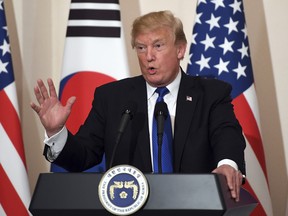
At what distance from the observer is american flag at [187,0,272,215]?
3.72 metres

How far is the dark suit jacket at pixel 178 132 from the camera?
247cm

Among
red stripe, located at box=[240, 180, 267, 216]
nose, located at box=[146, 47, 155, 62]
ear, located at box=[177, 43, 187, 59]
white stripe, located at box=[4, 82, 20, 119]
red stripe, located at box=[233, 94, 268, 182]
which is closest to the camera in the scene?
nose, located at box=[146, 47, 155, 62]

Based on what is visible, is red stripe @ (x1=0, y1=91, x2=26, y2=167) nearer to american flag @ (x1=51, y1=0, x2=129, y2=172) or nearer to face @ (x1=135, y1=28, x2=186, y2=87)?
american flag @ (x1=51, y1=0, x2=129, y2=172)

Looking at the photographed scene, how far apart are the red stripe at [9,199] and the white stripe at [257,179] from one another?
1379 mm

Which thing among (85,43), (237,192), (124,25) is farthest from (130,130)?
(124,25)

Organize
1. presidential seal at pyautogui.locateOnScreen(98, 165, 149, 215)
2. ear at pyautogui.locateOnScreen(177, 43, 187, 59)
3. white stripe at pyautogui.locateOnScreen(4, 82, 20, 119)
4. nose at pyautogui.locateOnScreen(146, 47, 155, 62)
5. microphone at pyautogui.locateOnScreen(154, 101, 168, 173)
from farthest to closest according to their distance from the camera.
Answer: white stripe at pyautogui.locateOnScreen(4, 82, 20, 119) → ear at pyautogui.locateOnScreen(177, 43, 187, 59) → nose at pyautogui.locateOnScreen(146, 47, 155, 62) → microphone at pyautogui.locateOnScreen(154, 101, 168, 173) → presidential seal at pyautogui.locateOnScreen(98, 165, 149, 215)

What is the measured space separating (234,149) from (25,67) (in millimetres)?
2447

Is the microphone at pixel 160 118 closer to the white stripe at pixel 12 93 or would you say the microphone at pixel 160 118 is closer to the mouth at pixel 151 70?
the mouth at pixel 151 70

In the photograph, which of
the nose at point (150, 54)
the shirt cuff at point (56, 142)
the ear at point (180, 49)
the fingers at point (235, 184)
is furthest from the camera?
the ear at point (180, 49)

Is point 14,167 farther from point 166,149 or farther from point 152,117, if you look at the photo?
point 166,149

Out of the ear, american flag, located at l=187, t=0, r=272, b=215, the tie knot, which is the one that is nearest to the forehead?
the ear

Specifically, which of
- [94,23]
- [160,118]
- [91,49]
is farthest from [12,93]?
[160,118]

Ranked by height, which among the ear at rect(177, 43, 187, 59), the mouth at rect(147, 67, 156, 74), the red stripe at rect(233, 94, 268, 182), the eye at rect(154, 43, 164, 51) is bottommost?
the red stripe at rect(233, 94, 268, 182)

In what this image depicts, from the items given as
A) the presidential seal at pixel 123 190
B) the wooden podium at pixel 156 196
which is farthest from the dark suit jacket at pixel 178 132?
the presidential seal at pixel 123 190
